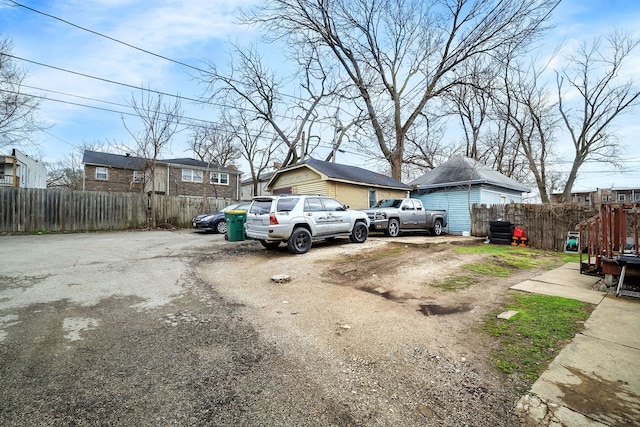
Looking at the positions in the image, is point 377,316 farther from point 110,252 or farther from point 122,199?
point 122,199

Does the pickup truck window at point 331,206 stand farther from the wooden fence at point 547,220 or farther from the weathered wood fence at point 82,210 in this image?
the weathered wood fence at point 82,210

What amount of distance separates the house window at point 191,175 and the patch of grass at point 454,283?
2756cm

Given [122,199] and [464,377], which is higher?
[122,199]

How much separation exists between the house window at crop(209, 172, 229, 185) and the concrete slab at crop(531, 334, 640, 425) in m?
29.7

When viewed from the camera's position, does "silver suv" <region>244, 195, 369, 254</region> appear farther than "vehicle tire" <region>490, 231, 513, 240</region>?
No

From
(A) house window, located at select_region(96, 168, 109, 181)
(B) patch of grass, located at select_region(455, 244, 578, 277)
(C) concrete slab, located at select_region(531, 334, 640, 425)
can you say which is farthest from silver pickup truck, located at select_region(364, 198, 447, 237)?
(A) house window, located at select_region(96, 168, 109, 181)

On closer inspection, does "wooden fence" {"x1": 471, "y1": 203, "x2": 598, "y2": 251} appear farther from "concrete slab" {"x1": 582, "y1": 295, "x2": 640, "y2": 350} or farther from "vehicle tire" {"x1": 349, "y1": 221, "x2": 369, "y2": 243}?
"concrete slab" {"x1": 582, "y1": 295, "x2": 640, "y2": 350}

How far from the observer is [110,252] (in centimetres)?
846

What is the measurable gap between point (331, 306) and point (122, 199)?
53.1 ft

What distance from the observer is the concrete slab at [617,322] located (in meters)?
3.20

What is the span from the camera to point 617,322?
364 cm

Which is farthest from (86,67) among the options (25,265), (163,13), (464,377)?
(464,377)

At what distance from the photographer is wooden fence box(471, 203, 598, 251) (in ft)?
36.5

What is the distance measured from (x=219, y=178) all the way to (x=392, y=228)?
21958 millimetres
